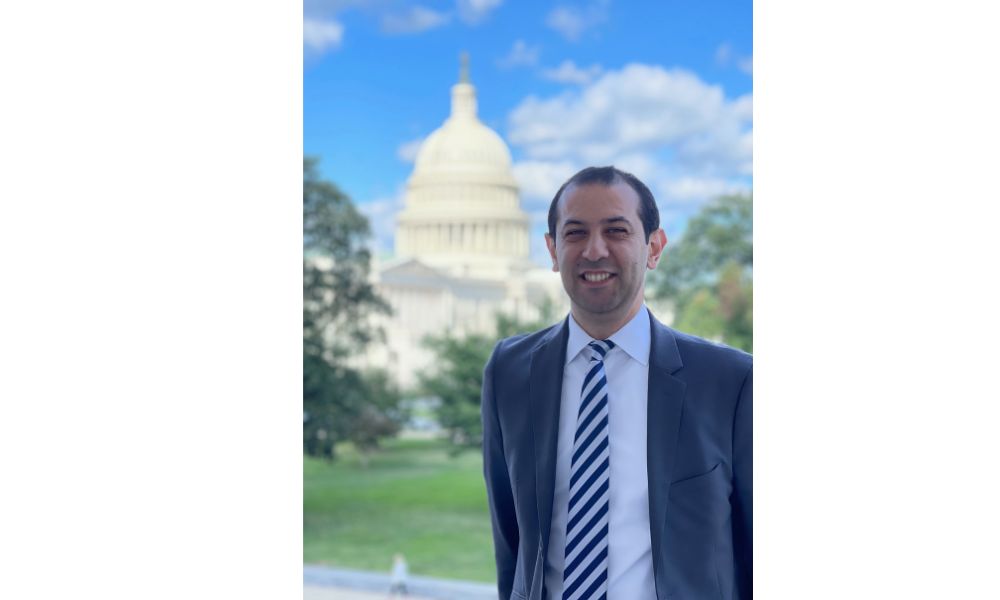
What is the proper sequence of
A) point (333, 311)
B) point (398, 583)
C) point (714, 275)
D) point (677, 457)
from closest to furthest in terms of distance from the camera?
point (677, 457)
point (398, 583)
point (333, 311)
point (714, 275)

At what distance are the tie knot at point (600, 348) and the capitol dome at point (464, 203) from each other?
14527 mm

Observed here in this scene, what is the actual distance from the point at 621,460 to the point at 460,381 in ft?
35.2

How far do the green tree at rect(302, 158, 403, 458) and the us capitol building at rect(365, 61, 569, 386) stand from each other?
1146mm

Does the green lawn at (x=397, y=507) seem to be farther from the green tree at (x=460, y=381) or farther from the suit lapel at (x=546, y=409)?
the suit lapel at (x=546, y=409)

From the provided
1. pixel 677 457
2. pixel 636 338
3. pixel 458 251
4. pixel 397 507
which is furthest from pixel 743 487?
pixel 458 251

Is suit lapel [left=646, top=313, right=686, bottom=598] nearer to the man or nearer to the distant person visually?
the man

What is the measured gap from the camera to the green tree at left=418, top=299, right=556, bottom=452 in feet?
38.5

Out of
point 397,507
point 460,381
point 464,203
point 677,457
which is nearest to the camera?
point 677,457

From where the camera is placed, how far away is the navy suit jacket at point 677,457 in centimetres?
125

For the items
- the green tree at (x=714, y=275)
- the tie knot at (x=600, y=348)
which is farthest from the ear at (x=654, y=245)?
the green tree at (x=714, y=275)

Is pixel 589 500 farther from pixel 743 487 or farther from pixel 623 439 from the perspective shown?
pixel 743 487

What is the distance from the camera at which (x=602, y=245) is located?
1.27m

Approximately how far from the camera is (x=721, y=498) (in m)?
1.27
